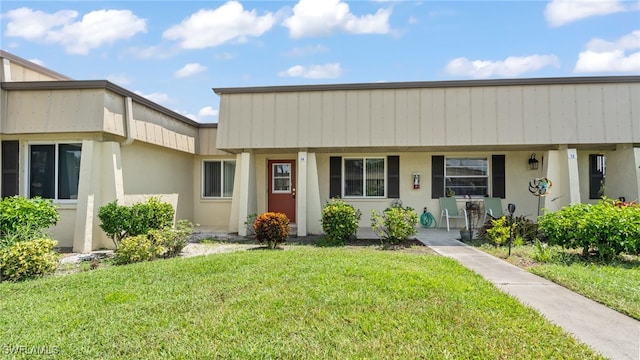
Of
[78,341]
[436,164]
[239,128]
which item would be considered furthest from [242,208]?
[78,341]

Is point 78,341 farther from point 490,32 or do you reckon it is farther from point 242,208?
point 490,32

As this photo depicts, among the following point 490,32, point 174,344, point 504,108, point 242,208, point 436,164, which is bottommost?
point 174,344

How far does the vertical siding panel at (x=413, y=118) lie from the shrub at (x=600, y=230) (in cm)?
384

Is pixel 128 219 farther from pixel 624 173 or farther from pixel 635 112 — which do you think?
pixel 624 173

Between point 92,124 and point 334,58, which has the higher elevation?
point 334,58

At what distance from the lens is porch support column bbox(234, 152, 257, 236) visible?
10.4 meters

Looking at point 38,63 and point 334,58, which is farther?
point 334,58

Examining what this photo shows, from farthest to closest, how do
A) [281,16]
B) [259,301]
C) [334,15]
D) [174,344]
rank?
[281,16] < [334,15] < [259,301] < [174,344]

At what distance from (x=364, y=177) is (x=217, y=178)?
5.42 m

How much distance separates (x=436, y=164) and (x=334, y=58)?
478cm

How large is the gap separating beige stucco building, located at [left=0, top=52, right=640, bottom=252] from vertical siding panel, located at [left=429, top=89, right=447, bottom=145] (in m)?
0.03

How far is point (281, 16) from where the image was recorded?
924cm

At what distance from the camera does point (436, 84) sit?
9383mm

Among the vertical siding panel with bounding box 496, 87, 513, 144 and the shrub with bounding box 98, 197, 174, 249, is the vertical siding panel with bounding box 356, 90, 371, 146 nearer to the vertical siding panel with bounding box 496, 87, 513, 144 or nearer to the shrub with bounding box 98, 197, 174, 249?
the vertical siding panel with bounding box 496, 87, 513, 144
